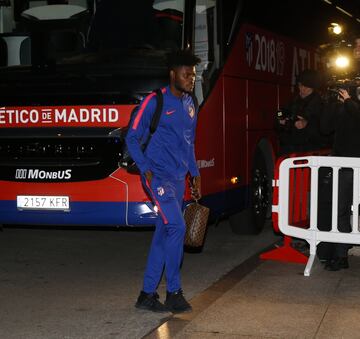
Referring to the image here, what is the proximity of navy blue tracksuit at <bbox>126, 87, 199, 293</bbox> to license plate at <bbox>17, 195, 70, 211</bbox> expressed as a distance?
→ 1.93 metres

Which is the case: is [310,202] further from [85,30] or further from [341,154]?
[85,30]

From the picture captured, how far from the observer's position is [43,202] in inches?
334

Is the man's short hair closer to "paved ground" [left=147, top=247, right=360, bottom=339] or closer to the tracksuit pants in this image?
the tracksuit pants

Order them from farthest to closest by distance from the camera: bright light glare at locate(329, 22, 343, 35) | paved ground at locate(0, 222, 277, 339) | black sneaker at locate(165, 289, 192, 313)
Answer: bright light glare at locate(329, 22, 343, 35) → black sneaker at locate(165, 289, 192, 313) → paved ground at locate(0, 222, 277, 339)

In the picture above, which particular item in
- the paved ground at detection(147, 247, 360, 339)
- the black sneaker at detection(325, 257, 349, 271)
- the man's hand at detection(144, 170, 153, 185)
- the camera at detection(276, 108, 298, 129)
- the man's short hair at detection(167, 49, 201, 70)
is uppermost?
the man's short hair at detection(167, 49, 201, 70)

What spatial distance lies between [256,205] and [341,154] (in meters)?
2.51

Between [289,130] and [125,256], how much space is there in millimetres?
2299

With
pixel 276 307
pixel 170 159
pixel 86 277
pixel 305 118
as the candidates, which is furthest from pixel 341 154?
pixel 86 277

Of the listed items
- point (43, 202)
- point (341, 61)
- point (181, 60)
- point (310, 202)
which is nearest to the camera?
point (181, 60)

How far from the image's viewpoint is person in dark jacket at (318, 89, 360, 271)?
8.11 meters

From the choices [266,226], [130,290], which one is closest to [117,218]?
[130,290]

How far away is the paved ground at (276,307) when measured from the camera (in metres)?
6.22

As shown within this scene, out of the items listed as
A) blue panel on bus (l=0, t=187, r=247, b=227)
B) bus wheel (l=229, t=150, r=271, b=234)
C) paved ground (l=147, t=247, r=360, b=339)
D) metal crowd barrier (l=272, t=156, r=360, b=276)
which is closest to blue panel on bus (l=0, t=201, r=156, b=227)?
blue panel on bus (l=0, t=187, r=247, b=227)

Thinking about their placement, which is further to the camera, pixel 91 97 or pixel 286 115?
pixel 286 115
